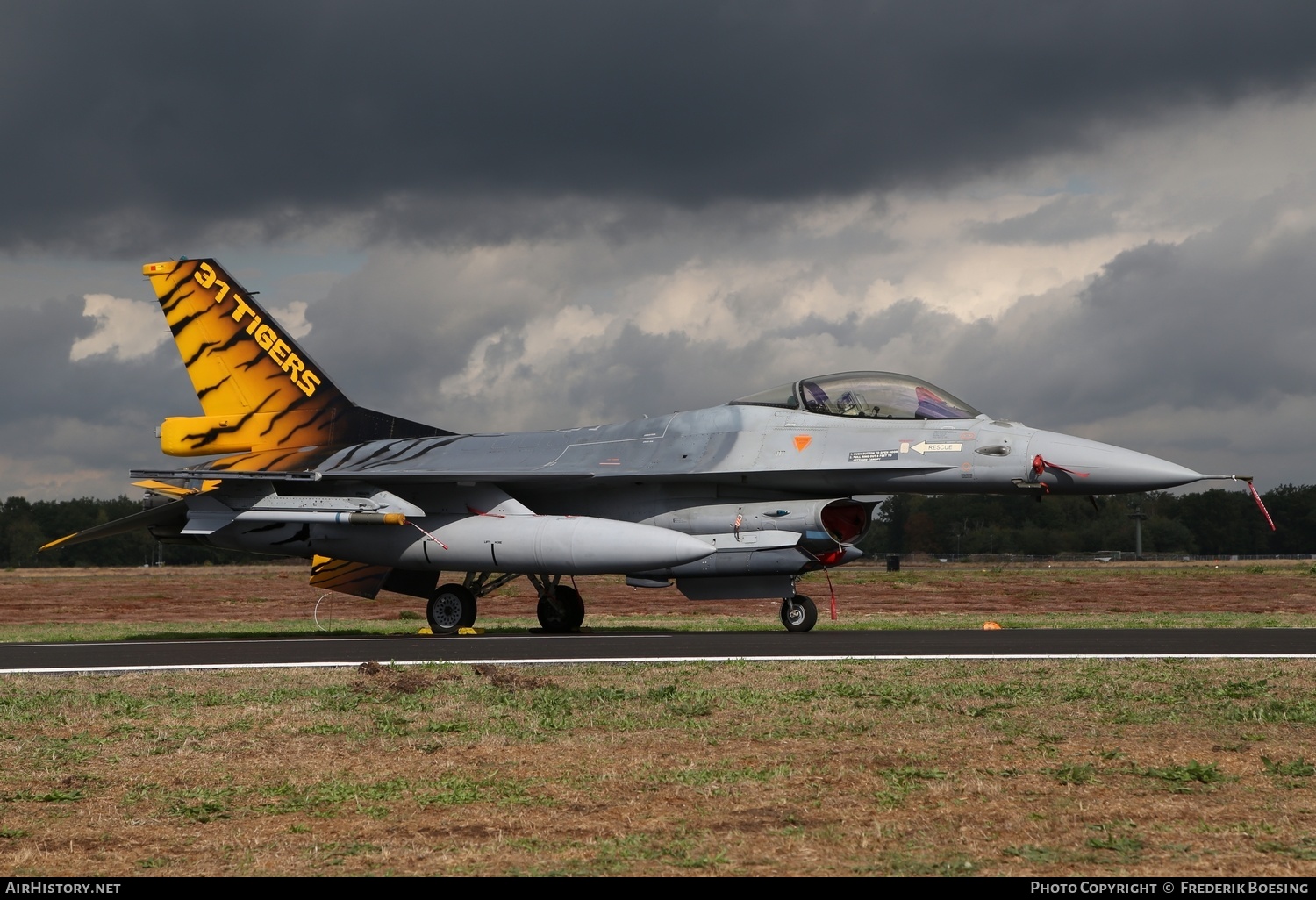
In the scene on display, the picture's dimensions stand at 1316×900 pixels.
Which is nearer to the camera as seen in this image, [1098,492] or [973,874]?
[973,874]

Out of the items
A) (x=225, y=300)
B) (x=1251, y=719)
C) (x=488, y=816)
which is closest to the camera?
(x=488, y=816)

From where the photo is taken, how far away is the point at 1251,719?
8.11 metres

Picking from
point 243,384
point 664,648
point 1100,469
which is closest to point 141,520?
point 243,384

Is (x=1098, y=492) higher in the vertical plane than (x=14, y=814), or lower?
higher

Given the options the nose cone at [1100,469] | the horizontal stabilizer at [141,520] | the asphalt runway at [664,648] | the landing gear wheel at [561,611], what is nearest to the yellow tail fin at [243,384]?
the horizontal stabilizer at [141,520]

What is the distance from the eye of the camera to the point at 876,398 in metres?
17.3

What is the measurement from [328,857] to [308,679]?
6.27m

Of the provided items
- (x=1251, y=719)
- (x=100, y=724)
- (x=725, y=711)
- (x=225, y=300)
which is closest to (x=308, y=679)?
(x=100, y=724)

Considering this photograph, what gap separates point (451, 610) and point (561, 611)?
170cm

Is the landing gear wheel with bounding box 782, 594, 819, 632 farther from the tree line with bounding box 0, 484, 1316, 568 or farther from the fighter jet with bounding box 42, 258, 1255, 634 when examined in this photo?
the tree line with bounding box 0, 484, 1316, 568

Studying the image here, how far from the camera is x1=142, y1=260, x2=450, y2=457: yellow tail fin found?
21562mm

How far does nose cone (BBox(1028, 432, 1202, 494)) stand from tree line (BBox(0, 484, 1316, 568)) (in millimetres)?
93389

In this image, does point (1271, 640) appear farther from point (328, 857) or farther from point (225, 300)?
point (225, 300)

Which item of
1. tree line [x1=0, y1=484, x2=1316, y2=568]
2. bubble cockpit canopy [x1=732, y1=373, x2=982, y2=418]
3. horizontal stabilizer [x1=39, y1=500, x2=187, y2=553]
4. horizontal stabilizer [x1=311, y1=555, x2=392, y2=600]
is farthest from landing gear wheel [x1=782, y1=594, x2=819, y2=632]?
tree line [x1=0, y1=484, x2=1316, y2=568]
